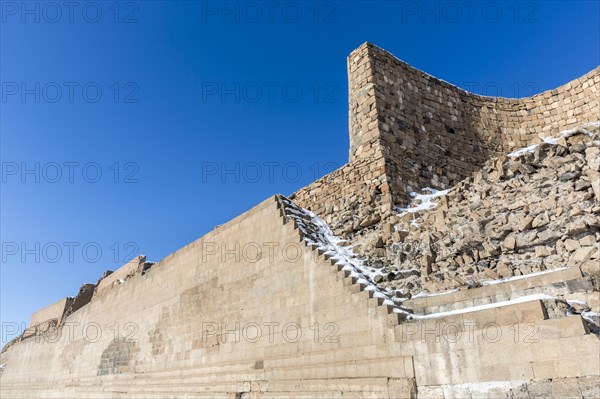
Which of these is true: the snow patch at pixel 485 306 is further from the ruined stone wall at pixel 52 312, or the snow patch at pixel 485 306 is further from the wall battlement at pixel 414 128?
the ruined stone wall at pixel 52 312

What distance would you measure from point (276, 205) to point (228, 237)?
202cm

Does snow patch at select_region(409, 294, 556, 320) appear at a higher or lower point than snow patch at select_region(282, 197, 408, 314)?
lower

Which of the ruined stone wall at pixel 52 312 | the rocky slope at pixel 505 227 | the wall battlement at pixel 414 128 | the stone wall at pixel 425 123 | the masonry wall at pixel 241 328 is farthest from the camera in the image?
the ruined stone wall at pixel 52 312

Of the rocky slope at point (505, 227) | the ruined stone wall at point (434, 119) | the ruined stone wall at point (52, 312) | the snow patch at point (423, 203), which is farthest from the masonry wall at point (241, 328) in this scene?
the ruined stone wall at point (52, 312)

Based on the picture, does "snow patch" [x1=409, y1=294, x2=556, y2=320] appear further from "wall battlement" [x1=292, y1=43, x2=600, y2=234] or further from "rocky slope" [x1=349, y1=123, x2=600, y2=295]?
"wall battlement" [x1=292, y1=43, x2=600, y2=234]

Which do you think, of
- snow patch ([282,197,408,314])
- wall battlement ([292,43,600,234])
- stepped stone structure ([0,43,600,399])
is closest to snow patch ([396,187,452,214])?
stepped stone structure ([0,43,600,399])

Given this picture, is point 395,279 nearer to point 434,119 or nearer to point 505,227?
point 505,227

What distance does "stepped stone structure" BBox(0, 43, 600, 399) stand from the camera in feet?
17.0

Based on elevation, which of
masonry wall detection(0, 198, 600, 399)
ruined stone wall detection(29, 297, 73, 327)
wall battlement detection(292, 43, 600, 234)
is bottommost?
masonry wall detection(0, 198, 600, 399)

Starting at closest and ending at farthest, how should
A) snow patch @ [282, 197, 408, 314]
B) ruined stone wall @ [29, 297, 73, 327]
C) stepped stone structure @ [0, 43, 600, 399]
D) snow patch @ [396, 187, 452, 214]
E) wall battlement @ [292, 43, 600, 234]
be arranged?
stepped stone structure @ [0, 43, 600, 399] → snow patch @ [282, 197, 408, 314] → snow patch @ [396, 187, 452, 214] → wall battlement @ [292, 43, 600, 234] → ruined stone wall @ [29, 297, 73, 327]

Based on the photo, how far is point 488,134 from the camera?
1410 cm

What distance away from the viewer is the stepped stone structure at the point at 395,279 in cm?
520

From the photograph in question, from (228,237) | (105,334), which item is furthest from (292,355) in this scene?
(105,334)

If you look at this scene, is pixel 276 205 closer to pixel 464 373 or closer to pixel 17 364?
pixel 464 373
